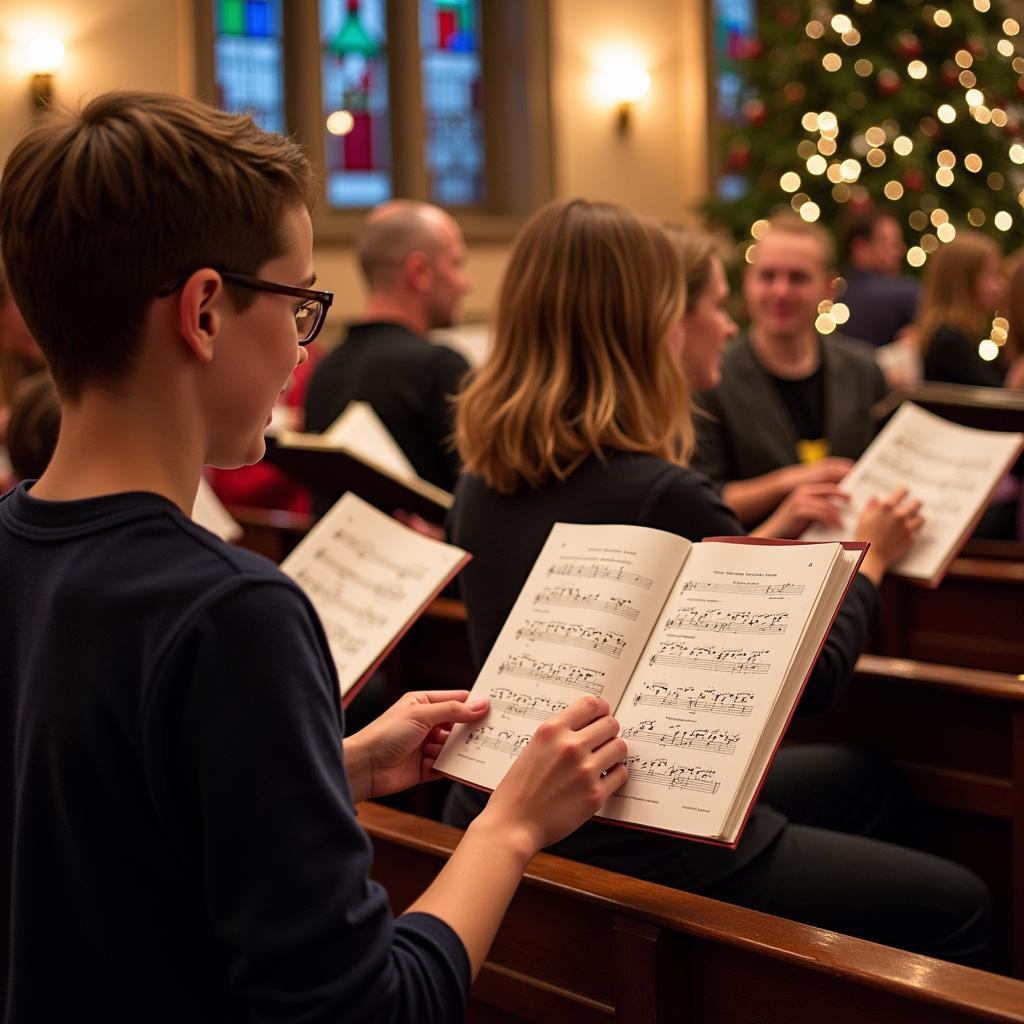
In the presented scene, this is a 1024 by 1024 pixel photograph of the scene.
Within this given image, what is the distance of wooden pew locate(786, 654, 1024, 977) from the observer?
6.47 ft

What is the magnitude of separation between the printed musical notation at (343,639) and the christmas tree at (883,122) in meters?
5.77

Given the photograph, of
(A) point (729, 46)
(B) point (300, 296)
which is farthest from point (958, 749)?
(A) point (729, 46)

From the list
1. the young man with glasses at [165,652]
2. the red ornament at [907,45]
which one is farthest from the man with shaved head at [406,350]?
the red ornament at [907,45]

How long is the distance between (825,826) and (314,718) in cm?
145

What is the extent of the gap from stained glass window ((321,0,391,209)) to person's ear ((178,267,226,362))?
22.0 feet

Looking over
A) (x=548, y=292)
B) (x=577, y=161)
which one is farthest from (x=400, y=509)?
(x=577, y=161)

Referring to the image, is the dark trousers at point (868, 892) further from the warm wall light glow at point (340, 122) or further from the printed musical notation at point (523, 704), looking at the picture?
the warm wall light glow at point (340, 122)

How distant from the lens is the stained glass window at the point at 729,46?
27.9 feet

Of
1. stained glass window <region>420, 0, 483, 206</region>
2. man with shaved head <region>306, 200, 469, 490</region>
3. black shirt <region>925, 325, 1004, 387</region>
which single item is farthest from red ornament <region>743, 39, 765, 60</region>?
man with shaved head <region>306, 200, 469, 490</region>

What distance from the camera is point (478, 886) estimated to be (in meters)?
1.01

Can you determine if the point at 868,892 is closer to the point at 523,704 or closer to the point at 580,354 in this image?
the point at 523,704

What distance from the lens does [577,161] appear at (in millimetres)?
7887

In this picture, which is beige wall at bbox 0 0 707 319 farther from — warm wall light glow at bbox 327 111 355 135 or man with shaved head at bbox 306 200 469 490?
man with shaved head at bbox 306 200 469 490

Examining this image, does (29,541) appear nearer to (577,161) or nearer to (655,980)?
(655,980)
